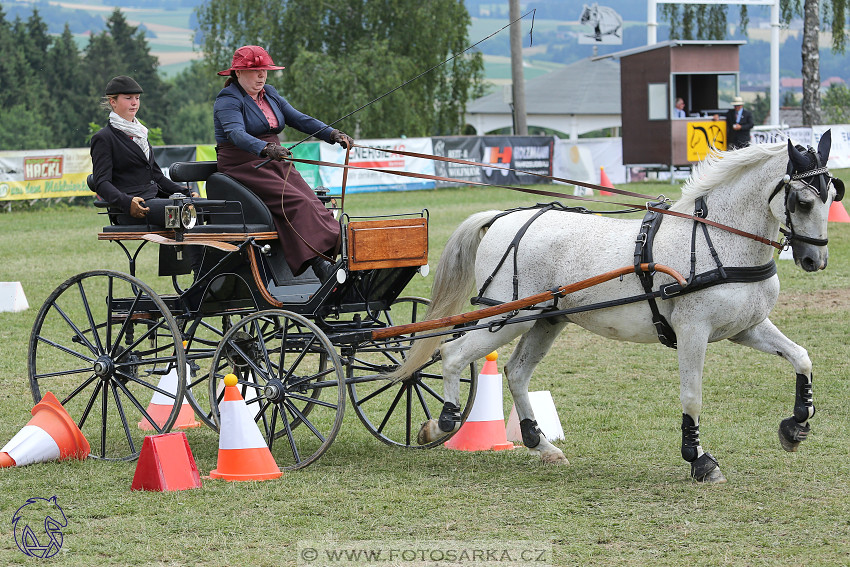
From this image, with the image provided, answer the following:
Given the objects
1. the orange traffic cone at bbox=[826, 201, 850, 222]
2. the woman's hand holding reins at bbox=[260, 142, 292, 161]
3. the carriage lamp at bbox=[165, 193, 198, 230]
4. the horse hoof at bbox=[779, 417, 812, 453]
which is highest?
the woman's hand holding reins at bbox=[260, 142, 292, 161]

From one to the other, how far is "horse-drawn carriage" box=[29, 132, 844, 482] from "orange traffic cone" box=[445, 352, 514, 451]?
110 mm

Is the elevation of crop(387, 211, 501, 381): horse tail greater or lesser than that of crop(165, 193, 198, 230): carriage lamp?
lesser

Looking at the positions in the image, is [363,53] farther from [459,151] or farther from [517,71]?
[459,151]

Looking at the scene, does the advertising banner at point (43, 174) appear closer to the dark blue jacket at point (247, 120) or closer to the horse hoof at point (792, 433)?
the dark blue jacket at point (247, 120)

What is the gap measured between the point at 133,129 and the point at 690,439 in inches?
152

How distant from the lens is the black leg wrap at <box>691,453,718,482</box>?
5.43 m

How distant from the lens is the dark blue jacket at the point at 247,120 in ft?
19.7

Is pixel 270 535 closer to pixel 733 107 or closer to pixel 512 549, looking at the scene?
pixel 512 549

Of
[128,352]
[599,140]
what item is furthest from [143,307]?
[599,140]

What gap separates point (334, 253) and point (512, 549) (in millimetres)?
2411

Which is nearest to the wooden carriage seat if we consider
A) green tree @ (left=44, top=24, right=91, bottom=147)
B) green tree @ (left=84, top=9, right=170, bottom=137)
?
green tree @ (left=84, top=9, right=170, bottom=137)

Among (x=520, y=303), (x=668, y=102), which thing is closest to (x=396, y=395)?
(x=520, y=303)

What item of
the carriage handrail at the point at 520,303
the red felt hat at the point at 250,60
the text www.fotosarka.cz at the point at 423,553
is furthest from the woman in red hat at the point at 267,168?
the text www.fotosarka.cz at the point at 423,553

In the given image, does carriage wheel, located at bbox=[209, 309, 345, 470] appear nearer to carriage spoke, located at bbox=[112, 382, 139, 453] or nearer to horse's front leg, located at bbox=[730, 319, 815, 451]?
carriage spoke, located at bbox=[112, 382, 139, 453]
